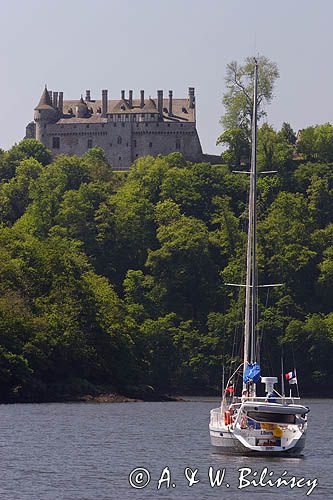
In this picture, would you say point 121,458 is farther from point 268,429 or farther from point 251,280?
point 251,280

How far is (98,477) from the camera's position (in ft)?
205

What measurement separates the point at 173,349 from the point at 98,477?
7663cm

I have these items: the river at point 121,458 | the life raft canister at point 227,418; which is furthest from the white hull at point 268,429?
the river at point 121,458

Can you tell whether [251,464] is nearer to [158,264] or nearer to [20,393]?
[20,393]

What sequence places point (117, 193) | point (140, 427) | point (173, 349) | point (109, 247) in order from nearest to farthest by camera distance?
point (140, 427), point (173, 349), point (109, 247), point (117, 193)

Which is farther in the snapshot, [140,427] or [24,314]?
[24,314]

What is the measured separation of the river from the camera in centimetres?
5891

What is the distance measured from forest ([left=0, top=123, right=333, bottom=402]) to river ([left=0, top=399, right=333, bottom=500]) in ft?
51.3

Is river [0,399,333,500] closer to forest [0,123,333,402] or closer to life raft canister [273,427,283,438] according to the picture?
life raft canister [273,427,283,438]

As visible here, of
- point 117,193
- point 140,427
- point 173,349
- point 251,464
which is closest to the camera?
point 251,464

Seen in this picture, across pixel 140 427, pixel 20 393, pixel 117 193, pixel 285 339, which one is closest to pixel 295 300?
pixel 285 339

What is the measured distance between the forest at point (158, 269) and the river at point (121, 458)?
616 inches

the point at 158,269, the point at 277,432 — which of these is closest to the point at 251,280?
the point at 277,432

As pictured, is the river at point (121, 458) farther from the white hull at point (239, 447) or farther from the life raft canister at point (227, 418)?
the life raft canister at point (227, 418)
